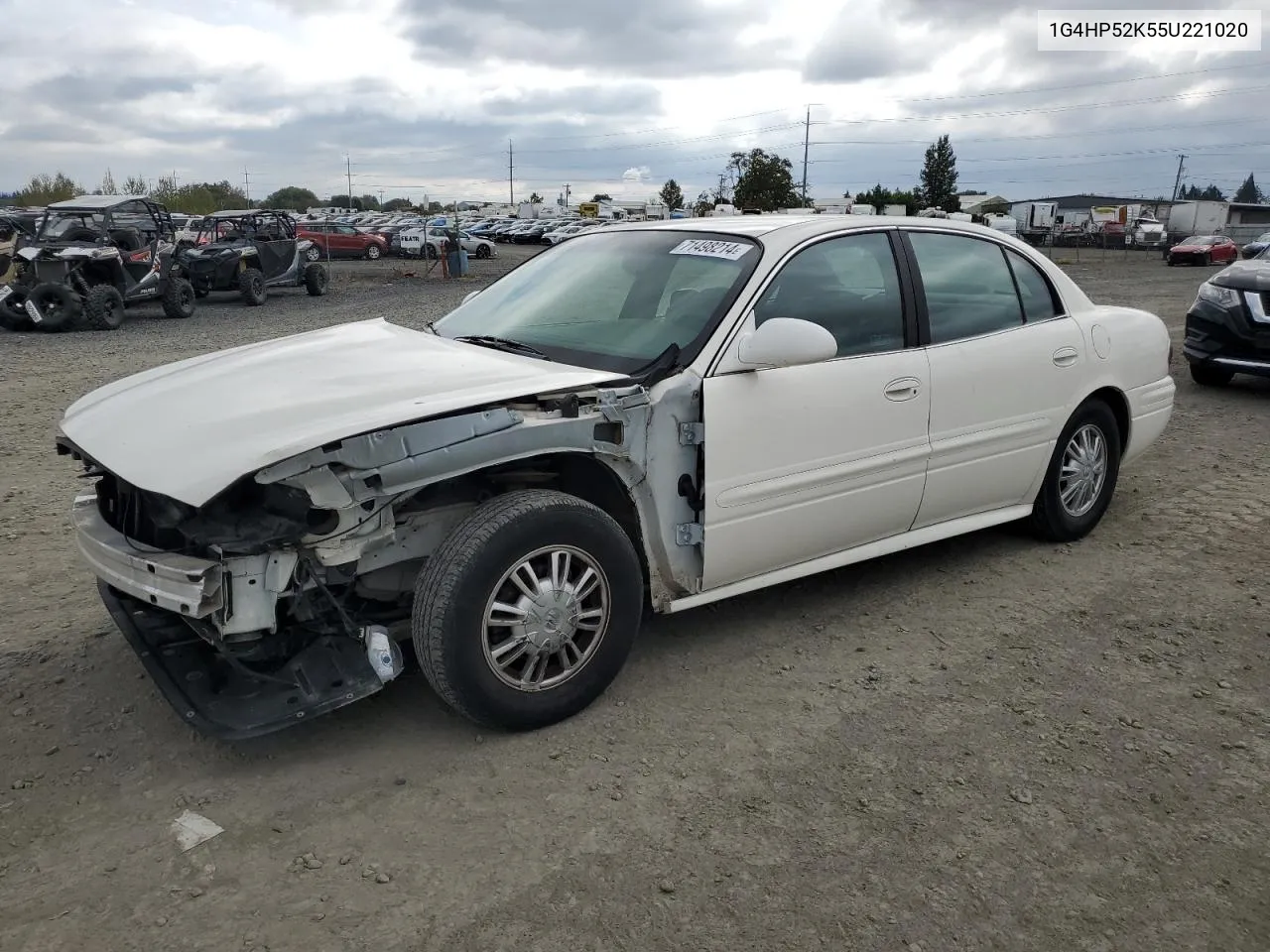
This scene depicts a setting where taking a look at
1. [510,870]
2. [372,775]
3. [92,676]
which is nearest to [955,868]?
[510,870]

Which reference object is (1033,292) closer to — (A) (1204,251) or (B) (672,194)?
(A) (1204,251)

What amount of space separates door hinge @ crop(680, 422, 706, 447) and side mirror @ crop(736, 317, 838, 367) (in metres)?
0.28

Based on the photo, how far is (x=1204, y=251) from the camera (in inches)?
1364

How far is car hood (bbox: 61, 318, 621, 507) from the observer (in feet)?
9.04

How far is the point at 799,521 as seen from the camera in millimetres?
3715

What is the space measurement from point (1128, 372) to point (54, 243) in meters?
15.5

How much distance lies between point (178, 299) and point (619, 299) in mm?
14798

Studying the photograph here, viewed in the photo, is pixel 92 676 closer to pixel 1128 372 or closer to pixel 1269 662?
pixel 1269 662

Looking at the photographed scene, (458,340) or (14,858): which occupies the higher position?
(458,340)

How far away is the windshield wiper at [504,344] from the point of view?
3.70m

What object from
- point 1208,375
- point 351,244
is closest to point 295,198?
point 351,244

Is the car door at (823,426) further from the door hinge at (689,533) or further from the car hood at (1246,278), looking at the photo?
the car hood at (1246,278)

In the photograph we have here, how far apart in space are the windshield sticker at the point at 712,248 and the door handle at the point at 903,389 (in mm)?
774

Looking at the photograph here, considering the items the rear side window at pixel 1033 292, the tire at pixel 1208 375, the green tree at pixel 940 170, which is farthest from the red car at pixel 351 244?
the green tree at pixel 940 170
